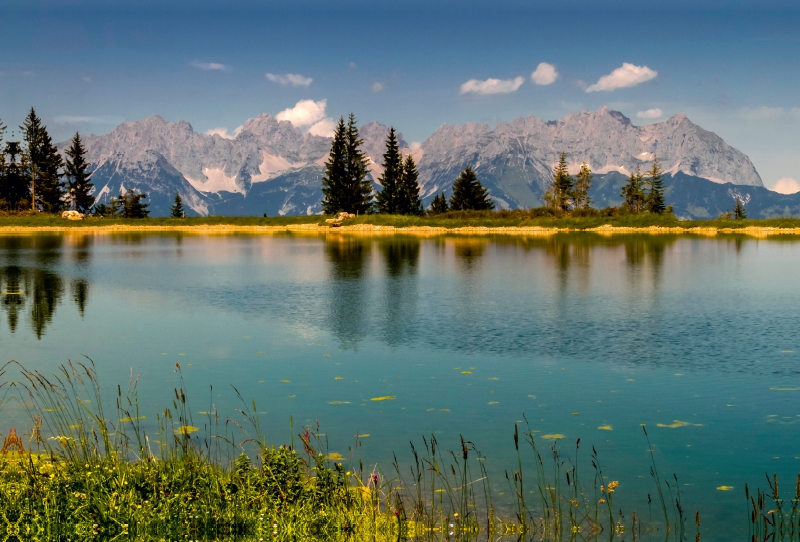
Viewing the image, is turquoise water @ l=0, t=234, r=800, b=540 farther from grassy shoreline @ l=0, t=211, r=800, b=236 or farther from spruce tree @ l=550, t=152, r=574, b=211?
spruce tree @ l=550, t=152, r=574, b=211

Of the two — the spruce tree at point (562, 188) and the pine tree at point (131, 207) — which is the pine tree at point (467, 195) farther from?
the pine tree at point (131, 207)

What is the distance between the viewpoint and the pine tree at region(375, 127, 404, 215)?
158625 mm

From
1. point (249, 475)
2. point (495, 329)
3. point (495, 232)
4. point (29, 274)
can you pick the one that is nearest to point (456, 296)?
point (495, 329)

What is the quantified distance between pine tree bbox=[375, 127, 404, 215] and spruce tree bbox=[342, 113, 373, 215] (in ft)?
11.5

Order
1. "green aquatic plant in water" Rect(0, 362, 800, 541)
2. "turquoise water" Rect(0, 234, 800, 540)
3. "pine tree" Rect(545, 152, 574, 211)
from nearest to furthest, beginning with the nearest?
"green aquatic plant in water" Rect(0, 362, 800, 541)
"turquoise water" Rect(0, 234, 800, 540)
"pine tree" Rect(545, 152, 574, 211)

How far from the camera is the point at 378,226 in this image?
141 metres

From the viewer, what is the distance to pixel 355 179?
6142 inches

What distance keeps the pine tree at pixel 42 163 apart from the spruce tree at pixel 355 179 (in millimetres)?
68817

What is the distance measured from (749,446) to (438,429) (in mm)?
6471

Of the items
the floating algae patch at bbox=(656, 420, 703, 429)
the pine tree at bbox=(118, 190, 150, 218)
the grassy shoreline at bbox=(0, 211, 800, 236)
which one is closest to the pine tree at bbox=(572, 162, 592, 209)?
the grassy shoreline at bbox=(0, 211, 800, 236)

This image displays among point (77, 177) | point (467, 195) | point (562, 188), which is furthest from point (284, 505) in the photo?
point (77, 177)

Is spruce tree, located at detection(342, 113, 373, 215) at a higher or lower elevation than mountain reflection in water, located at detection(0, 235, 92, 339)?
higher

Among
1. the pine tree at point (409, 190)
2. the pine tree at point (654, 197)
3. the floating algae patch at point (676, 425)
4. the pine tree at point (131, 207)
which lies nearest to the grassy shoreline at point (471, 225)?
the pine tree at point (409, 190)

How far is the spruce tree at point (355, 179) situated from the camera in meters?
155
